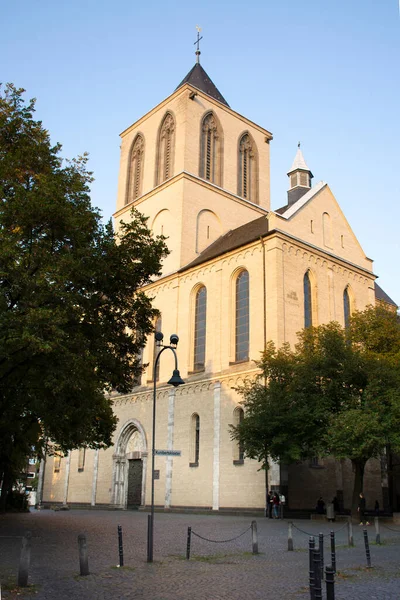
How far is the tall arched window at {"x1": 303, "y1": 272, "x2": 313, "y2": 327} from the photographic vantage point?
3238 centimetres

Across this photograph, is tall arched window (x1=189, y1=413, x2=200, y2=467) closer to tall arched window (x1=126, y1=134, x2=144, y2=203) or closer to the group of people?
the group of people

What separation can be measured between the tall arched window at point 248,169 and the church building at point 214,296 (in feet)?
0.31

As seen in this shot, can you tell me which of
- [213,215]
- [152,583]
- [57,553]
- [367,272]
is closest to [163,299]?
[213,215]

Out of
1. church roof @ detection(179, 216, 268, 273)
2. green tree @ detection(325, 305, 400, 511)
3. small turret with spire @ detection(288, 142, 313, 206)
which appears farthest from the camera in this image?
small turret with spire @ detection(288, 142, 313, 206)

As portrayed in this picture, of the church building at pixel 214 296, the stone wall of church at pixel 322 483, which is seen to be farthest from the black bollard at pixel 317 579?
the stone wall of church at pixel 322 483

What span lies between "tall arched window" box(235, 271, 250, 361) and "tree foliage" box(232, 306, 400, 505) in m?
5.53

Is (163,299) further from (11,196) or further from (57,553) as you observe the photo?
(57,553)

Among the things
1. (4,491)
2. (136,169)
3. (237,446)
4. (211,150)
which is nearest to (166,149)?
(211,150)

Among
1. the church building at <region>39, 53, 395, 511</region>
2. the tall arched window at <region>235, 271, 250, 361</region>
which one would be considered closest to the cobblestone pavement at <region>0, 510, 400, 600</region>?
the church building at <region>39, 53, 395, 511</region>

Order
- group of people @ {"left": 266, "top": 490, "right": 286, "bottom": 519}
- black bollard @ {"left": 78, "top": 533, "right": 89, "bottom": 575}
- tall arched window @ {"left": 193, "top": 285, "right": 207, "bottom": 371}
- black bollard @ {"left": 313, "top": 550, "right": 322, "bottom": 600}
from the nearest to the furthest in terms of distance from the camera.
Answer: black bollard @ {"left": 313, "top": 550, "right": 322, "bottom": 600} < black bollard @ {"left": 78, "top": 533, "right": 89, "bottom": 575} < group of people @ {"left": 266, "top": 490, "right": 286, "bottom": 519} < tall arched window @ {"left": 193, "top": 285, "right": 207, "bottom": 371}

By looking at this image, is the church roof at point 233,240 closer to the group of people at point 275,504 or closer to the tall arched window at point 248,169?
the tall arched window at point 248,169

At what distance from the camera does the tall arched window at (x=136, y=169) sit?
153 ft

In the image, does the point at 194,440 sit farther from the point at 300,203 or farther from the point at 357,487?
the point at 300,203

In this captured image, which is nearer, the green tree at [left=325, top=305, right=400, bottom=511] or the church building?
the green tree at [left=325, top=305, right=400, bottom=511]
